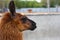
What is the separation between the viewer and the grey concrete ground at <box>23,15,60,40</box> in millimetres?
6852

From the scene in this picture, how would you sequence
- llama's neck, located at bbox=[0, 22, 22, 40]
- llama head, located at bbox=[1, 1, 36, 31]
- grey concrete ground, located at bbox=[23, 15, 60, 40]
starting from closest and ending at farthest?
1. llama's neck, located at bbox=[0, 22, 22, 40]
2. llama head, located at bbox=[1, 1, 36, 31]
3. grey concrete ground, located at bbox=[23, 15, 60, 40]

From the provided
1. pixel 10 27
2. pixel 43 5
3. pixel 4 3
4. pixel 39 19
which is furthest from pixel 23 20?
pixel 43 5

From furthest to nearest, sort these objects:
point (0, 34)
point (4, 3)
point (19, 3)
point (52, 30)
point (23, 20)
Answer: point (19, 3) < point (4, 3) < point (52, 30) < point (23, 20) < point (0, 34)

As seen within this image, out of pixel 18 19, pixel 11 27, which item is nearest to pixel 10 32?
pixel 11 27

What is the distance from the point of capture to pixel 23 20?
14.2 ft

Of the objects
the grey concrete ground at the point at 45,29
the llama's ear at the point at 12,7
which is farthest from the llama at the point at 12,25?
the grey concrete ground at the point at 45,29

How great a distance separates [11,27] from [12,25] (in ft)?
0.14

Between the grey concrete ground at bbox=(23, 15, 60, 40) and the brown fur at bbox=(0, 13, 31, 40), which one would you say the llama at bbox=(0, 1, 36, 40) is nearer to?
the brown fur at bbox=(0, 13, 31, 40)

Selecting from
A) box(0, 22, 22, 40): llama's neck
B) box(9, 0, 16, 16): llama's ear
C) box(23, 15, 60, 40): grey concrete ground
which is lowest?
box(23, 15, 60, 40): grey concrete ground

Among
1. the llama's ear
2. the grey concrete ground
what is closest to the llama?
the llama's ear

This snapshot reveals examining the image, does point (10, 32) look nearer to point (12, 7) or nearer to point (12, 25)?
point (12, 25)

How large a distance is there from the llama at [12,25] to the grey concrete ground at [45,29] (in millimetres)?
2506

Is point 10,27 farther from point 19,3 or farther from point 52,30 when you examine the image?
point 19,3

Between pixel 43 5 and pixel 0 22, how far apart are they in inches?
413
